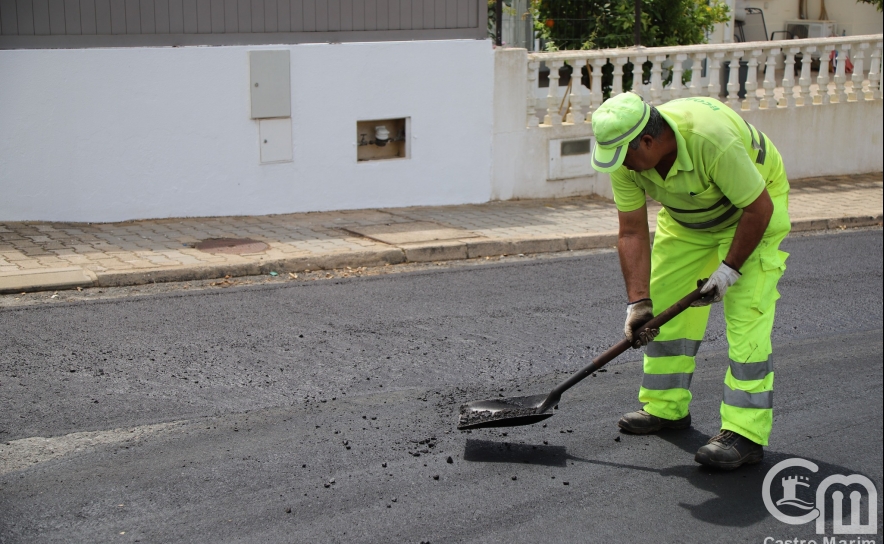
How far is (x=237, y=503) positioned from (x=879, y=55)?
11233 mm

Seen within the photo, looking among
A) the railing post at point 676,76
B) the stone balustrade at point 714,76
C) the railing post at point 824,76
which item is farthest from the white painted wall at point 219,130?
the railing post at point 824,76

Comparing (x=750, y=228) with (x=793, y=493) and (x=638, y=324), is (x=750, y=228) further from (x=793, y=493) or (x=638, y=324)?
(x=793, y=493)

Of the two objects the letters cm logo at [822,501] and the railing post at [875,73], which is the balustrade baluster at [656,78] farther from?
the letters cm logo at [822,501]

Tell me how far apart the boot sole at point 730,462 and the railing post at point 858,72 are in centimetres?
931

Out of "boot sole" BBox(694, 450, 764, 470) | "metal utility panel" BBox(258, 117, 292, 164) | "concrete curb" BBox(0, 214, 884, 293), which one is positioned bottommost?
"boot sole" BBox(694, 450, 764, 470)

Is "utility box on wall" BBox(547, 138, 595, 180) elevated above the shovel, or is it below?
above

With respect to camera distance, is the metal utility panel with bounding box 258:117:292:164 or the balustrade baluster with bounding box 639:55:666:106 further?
the balustrade baluster with bounding box 639:55:666:106

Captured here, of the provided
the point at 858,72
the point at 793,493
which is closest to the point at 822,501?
the point at 793,493

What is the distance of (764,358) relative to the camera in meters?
4.36

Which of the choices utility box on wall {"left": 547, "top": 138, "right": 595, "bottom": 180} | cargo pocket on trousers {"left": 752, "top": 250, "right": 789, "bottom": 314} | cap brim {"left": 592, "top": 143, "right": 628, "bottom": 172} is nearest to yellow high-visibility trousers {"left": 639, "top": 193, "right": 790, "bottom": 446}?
cargo pocket on trousers {"left": 752, "top": 250, "right": 789, "bottom": 314}

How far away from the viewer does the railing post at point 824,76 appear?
12062 millimetres

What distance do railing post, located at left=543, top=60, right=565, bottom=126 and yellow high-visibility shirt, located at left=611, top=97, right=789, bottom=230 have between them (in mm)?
6071

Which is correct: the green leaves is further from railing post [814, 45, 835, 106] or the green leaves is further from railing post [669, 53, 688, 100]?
railing post [814, 45, 835, 106]

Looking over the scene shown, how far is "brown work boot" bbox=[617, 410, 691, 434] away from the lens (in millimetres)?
4840
